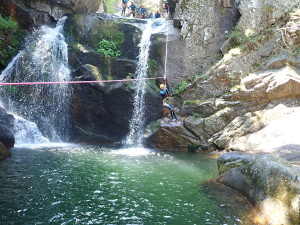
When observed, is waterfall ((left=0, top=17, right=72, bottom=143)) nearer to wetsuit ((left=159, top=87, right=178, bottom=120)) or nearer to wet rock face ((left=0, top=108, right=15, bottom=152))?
wet rock face ((left=0, top=108, right=15, bottom=152))

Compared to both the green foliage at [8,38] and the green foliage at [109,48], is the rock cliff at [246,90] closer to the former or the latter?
the green foliage at [109,48]

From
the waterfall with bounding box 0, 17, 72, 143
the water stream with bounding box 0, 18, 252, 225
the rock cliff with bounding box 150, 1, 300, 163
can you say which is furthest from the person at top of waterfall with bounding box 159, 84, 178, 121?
the waterfall with bounding box 0, 17, 72, 143

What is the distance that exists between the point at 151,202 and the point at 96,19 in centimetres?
1376

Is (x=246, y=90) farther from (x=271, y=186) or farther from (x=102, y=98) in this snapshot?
(x=271, y=186)

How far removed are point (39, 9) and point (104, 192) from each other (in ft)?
47.3

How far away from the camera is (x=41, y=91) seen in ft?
43.4

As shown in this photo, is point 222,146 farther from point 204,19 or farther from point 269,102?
point 204,19

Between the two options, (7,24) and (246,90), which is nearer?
(246,90)

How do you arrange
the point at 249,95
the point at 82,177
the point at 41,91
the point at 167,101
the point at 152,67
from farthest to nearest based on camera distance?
the point at 152,67 < the point at 41,91 < the point at 167,101 < the point at 249,95 < the point at 82,177

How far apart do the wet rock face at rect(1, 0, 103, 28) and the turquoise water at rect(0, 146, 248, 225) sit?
10.1 m

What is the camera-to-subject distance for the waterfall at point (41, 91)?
1270 cm

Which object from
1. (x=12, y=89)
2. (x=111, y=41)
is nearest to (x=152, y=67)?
(x=111, y=41)

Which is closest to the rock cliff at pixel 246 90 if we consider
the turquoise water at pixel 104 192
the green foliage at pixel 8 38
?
the turquoise water at pixel 104 192

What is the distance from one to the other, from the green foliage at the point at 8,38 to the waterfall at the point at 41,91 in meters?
0.62
